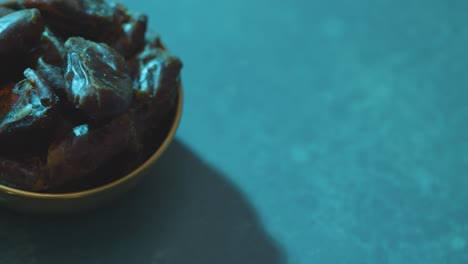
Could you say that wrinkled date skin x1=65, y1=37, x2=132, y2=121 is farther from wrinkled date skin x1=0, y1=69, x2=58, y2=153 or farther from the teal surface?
the teal surface

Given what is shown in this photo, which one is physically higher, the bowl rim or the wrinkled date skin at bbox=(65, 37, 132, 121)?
the wrinkled date skin at bbox=(65, 37, 132, 121)

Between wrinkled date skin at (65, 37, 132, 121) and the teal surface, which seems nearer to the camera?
wrinkled date skin at (65, 37, 132, 121)

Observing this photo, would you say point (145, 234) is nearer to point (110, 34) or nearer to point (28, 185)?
point (28, 185)

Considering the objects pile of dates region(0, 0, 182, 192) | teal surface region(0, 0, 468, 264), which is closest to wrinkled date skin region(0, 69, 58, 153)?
pile of dates region(0, 0, 182, 192)

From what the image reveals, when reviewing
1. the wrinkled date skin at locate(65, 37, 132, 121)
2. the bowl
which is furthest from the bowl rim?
the wrinkled date skin at locate(65, 37, 132, 121)

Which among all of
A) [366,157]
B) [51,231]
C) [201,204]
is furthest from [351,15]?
[51,231]

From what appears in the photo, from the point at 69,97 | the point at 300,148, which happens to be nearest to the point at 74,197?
the point at 69,97
